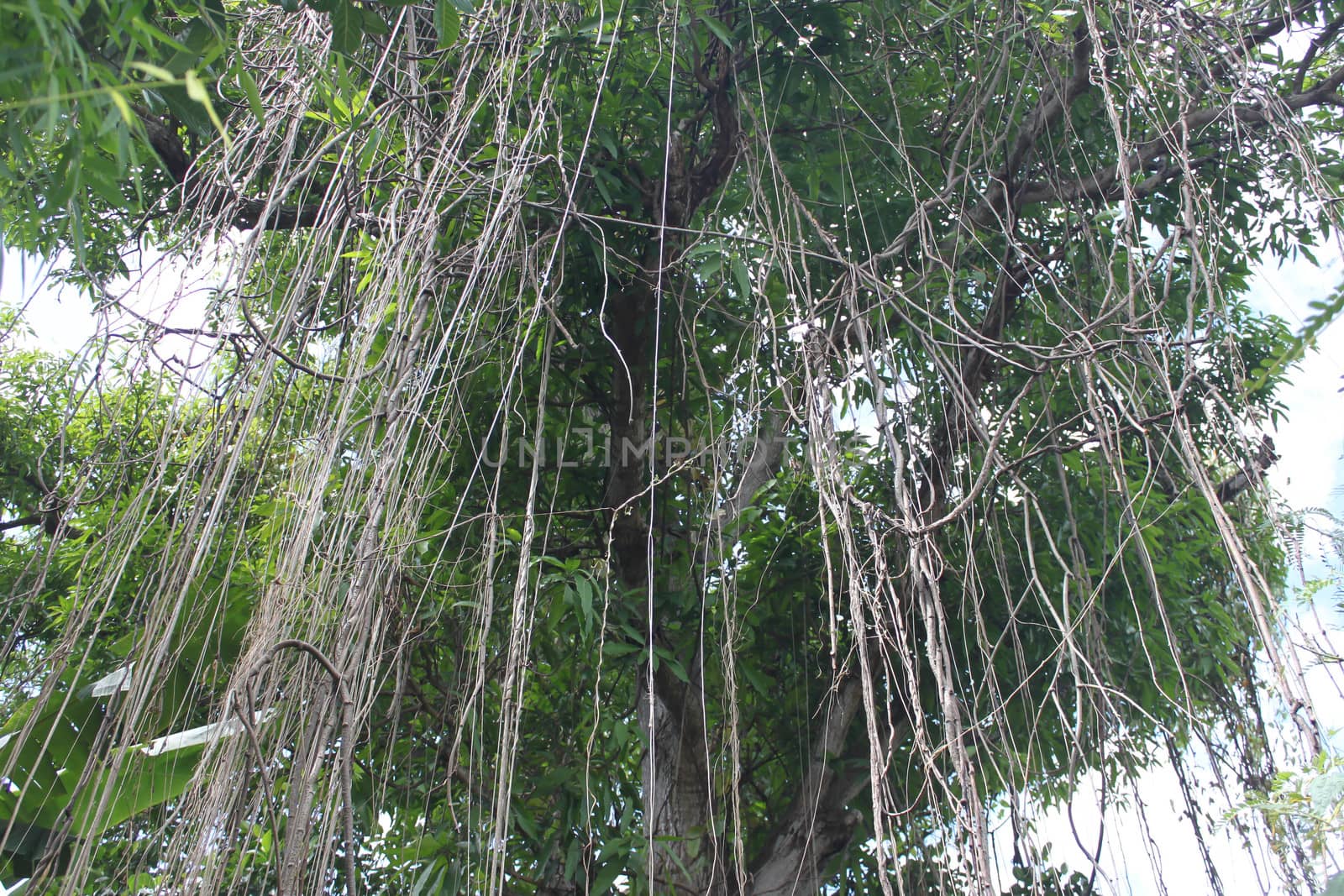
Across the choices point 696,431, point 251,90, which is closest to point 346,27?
point 251,90

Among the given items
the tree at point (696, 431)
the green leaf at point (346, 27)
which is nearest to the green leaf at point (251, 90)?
the green leaf at point (346, 27)

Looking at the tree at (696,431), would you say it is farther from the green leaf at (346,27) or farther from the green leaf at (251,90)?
the green leaf at (251,90)

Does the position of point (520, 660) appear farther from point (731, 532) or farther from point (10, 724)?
point (10, 724)

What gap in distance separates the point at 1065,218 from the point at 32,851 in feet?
8.01

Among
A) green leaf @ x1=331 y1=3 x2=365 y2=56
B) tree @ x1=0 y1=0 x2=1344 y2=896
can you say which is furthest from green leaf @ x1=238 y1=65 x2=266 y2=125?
tree @ x1=0 y1=0 x2=1344 y2=896

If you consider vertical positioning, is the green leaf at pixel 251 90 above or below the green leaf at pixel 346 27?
below

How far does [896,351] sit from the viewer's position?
1.94 metres

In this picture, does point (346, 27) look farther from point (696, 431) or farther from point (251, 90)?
point (696, 431)

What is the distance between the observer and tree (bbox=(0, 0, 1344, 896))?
127cm

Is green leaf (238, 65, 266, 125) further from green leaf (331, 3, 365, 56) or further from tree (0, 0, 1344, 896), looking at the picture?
tree (0, 0, 1344, 896)

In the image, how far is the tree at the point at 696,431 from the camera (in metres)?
1.27

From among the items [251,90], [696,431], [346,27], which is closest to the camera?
[251,90]

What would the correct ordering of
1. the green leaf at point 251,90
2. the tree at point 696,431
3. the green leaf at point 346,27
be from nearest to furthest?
the green leaf at point 251,90 → the green leaf at point 346,27 → the tree at point 696,431

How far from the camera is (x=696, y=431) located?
2.12 m
